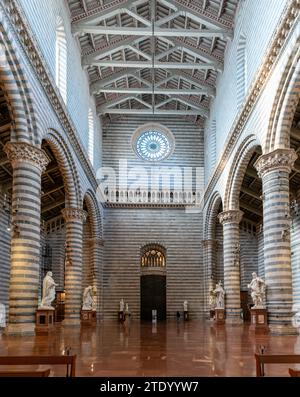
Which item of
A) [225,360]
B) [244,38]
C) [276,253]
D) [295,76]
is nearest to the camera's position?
[225,360]

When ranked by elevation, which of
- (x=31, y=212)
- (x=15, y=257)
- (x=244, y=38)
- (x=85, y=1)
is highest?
(x=85, y=1)

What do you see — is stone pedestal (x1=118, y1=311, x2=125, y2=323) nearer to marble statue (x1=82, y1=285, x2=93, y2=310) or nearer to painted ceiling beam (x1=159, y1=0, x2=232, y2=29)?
marble statue (x1=82, y1=285, x2=93, y2=310)

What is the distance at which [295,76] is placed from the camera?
18.9 m

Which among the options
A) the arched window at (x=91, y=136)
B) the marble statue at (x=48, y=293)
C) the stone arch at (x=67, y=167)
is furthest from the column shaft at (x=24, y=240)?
the arched window at (x=91, y=136)

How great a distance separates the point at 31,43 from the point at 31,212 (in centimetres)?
608

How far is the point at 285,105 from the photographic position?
785 inches

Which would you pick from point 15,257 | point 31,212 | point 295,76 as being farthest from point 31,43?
point 295,76

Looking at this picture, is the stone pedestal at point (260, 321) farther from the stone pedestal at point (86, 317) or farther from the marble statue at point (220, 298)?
the stone pedestal at point (86, 317)

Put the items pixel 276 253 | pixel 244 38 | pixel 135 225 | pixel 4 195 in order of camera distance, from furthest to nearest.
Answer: pixel 135 225 < pixel 4 195 < pixel 244 38 < pixel 276 253

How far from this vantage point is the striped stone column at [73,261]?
29.7m

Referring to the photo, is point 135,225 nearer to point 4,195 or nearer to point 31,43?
point 4,195

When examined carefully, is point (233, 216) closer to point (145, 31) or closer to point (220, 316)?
point (220, 316)

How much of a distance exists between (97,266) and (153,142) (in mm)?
11715

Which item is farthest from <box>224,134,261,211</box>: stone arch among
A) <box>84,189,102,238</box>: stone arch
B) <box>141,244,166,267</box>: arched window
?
<box>141,244,166,267</box>: arched window
